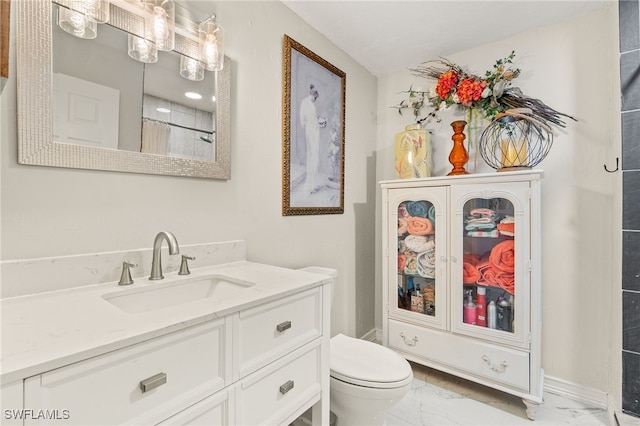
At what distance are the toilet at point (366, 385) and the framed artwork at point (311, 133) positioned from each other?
2.90 feet

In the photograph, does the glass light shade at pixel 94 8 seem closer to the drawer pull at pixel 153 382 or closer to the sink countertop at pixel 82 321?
the sink countertop at pixel 82 321

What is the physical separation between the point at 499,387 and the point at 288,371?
1429 millimetres

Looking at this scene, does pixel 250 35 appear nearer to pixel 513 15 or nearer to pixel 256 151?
pixel 256 151

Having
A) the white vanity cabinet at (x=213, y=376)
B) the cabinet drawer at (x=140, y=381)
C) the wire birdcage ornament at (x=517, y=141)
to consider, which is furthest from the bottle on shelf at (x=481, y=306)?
the cabinet drawer at (x=140, y=381)

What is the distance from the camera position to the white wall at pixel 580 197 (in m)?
1.77

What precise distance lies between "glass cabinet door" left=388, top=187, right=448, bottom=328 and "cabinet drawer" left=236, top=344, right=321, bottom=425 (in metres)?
1.10

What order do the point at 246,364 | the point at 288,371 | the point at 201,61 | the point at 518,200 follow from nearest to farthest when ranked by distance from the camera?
the point at 246,364
the point at 288,371
the point at 201,61
the point at 518,200

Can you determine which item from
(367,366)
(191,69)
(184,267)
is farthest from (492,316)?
(191,69)

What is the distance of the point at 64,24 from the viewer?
98cm

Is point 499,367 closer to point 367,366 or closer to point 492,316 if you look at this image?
point 492,316

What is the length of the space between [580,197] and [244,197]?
2012 mm

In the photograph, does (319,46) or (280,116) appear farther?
(319,46)

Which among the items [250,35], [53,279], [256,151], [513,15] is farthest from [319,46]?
[53,279]

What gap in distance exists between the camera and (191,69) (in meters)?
1.31
